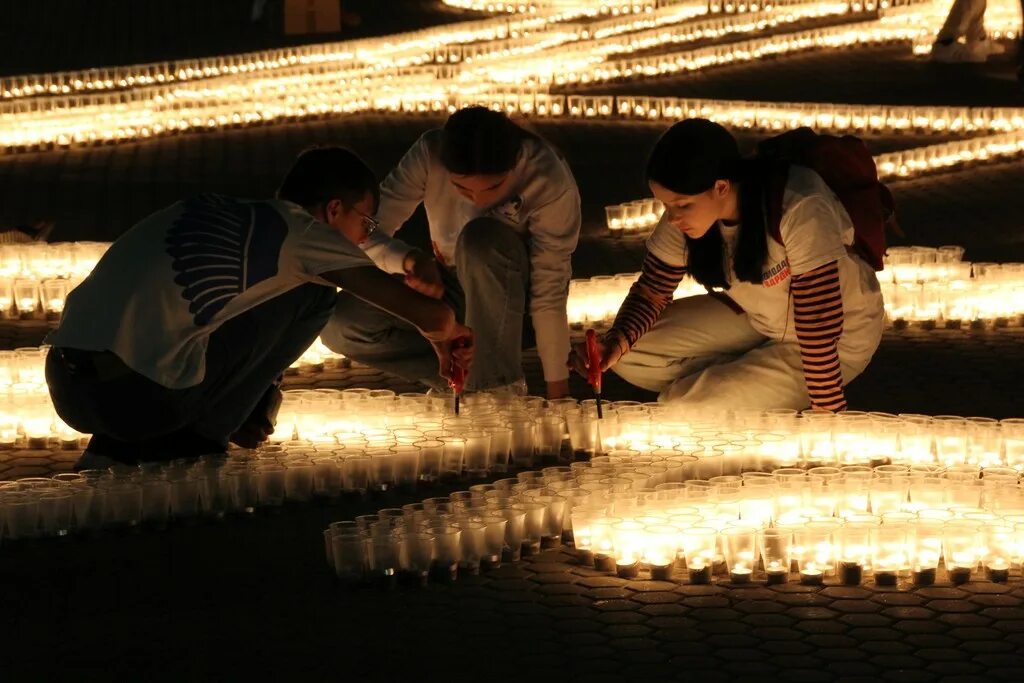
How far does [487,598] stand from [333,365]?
3.07m

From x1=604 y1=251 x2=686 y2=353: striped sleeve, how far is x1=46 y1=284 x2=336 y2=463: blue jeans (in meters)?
1.22

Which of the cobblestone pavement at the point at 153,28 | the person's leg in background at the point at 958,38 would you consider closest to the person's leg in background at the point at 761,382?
the person's leg in background at the point at 958,38

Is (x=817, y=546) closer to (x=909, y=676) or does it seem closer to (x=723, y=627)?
(x=723, y=627)

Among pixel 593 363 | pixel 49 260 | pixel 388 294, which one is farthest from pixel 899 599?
pixel 49 260

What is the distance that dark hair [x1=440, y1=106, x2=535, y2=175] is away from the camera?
258 inches

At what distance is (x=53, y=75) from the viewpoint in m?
14.5

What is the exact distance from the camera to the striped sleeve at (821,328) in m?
6.48

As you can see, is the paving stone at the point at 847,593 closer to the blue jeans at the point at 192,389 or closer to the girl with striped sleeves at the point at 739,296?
the girl with striped sleeves at the point at 739,296

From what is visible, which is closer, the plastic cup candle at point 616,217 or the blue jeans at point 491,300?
the blue jeans at point 491,300

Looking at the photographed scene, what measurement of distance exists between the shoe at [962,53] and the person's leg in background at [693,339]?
Result: 9.06 metres

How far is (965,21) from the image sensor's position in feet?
50.7

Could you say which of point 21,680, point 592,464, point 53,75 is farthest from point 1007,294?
point 53,75

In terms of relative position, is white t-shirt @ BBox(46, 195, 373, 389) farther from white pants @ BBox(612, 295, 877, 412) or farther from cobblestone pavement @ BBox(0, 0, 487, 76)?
cobblestone pavement @ BBox(0, 0, 487, 76)

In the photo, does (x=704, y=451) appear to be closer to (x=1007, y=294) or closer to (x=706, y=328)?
(x=706, y=328)
